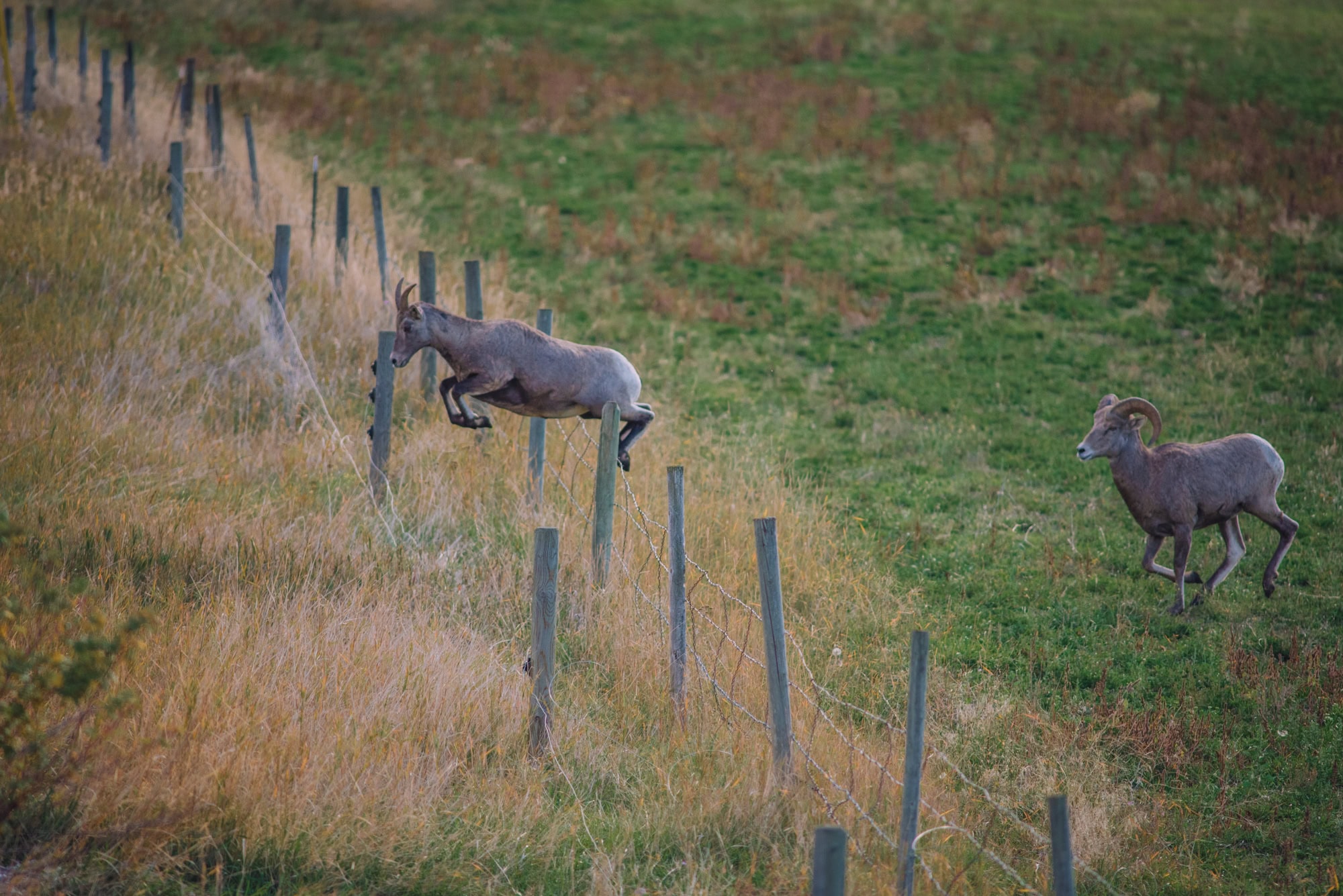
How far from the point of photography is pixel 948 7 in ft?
102

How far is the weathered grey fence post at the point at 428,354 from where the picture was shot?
9.33 meters

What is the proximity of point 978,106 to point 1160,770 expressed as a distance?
19768 mm

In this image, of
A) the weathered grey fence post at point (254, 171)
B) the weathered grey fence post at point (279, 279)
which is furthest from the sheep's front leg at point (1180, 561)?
the weathered grey fence post at point (254, 171)

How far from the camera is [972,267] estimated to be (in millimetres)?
16219

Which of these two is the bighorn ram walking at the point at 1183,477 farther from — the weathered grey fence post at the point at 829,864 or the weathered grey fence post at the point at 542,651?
the weathered grey fence post at the point at 829,864

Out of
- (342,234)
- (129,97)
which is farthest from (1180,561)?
(129,97)

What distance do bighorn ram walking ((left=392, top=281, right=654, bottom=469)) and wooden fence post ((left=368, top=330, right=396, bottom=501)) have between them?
115 inches

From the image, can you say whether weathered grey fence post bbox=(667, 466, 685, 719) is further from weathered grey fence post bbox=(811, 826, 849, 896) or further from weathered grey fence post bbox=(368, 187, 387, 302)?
weathered grey fence post bbox=(368, 187, 387, 302)

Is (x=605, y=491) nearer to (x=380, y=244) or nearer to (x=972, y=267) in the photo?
(x=380, y=244)

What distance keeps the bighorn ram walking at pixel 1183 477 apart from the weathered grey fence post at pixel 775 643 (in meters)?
3.53

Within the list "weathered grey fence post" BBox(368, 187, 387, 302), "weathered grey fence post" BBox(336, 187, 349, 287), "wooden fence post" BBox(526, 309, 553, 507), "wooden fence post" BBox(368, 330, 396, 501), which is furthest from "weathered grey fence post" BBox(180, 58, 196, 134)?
"wooden fence post" BBox(526, 309, 553, 507)

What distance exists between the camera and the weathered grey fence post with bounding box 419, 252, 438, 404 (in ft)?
30.6

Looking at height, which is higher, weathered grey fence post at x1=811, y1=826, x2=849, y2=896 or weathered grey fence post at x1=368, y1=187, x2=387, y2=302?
weathered grey fence post at x1=368, y1=187, x2=387, y2=302

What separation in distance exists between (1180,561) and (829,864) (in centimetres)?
580
